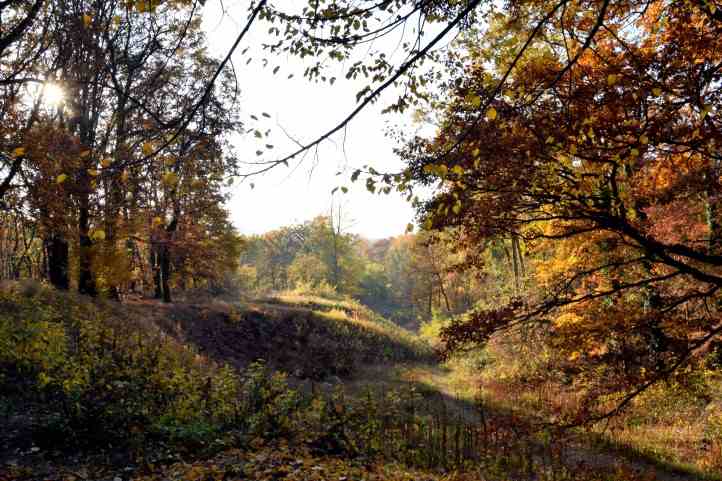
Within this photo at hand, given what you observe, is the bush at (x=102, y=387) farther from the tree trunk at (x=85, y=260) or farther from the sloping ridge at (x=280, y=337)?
the sloping ridge at (x=280, y=337)

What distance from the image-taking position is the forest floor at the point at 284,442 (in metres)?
4.95

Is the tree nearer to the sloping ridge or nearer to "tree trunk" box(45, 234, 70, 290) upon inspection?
the sloping ridge

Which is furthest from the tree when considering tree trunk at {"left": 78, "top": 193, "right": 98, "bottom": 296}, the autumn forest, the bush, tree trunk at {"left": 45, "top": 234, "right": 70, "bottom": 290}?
tree trunk at {"left": 45, "top": 234, "right": 70, "bottom": 290}

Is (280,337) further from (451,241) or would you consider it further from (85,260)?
(451,241)

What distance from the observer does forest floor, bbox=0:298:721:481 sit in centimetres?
495

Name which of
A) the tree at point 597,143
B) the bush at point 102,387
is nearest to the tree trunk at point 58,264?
the bush at point 102,387

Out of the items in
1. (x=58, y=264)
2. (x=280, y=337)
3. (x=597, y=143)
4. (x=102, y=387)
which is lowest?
(x=280, y=337)

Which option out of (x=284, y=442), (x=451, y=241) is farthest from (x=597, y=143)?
(x=284, y=442)

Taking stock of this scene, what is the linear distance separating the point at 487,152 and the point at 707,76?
273 centimetres

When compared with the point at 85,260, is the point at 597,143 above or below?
above

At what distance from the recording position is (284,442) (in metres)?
6.04

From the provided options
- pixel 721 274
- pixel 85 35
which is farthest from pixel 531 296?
pixel 85 35

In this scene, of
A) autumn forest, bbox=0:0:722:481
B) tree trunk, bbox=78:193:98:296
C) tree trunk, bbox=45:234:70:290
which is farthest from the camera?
tree trunk, bbox=45:234:70:290

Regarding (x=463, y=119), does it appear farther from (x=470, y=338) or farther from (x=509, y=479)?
(x=509, y=479)
